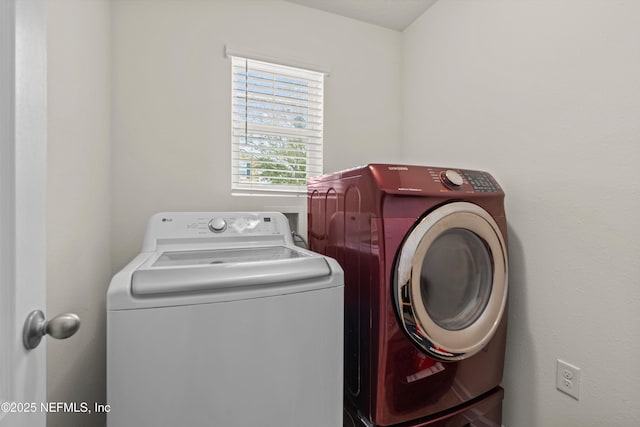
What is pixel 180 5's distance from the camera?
1657mm

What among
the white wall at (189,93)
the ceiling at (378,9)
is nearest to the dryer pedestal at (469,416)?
the white wall at (189,93)

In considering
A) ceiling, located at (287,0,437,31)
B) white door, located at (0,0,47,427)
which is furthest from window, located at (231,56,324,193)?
white door, located at (0,0,47,427)

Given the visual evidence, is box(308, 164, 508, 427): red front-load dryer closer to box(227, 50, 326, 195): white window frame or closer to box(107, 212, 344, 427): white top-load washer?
box(107, 212, 344, 427): white top-load washer

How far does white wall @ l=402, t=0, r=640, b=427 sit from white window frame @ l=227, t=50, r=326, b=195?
931 mm

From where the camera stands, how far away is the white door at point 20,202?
1.45 feet

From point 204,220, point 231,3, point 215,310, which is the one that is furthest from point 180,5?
point 215,310

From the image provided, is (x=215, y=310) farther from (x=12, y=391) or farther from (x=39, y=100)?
(x=39, y=100)

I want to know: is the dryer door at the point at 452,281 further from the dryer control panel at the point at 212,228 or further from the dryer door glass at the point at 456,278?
the dryer control panel at the point at 212,228

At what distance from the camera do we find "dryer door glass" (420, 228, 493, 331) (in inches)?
47.5

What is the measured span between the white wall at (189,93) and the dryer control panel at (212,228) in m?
0.22

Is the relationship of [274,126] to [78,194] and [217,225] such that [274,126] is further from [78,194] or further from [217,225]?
[78,194]

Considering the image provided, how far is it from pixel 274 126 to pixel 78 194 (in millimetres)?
1124

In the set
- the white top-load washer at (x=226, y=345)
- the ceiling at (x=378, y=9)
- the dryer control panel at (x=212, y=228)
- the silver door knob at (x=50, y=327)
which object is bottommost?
the white top-load washer at (x=226, y=345)

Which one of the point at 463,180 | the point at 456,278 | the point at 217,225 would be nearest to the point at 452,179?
the point at 463,180
